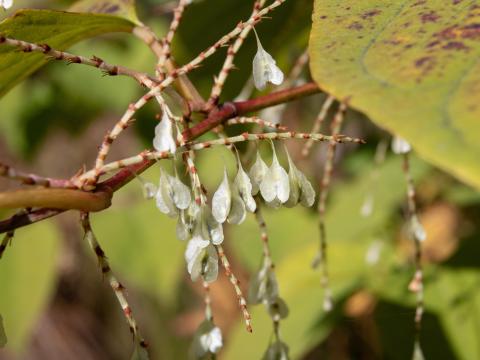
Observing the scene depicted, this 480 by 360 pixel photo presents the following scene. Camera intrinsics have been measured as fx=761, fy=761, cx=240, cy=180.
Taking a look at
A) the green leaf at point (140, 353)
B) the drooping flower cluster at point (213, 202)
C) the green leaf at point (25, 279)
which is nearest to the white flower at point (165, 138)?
the drooping flower cluster at point (213, 202)

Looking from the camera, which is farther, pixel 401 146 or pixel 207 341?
pixel 401 146

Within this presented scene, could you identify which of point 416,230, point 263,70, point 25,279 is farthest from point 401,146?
point 25,279

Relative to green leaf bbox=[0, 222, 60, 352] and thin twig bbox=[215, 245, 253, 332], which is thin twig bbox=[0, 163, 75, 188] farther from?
green leaf bbox=[0, 222, 60, 352]

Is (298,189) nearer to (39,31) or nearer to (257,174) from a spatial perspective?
(257,174)

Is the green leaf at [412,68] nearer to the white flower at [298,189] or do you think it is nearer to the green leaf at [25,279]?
the white flower at [298,189]

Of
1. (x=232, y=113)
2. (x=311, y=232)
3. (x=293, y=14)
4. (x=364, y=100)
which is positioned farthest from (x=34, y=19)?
(x=311, y=232)

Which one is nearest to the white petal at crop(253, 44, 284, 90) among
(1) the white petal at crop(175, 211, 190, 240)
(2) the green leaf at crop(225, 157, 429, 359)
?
(1) the white petal at crop(175, 211, 190, 240)
